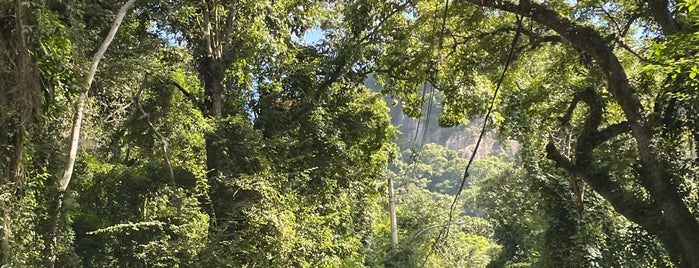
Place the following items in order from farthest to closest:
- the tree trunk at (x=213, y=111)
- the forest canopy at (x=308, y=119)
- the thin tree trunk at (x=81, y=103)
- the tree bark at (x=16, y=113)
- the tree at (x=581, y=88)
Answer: the tree trunk at (x=213, y=111) → the tree at (x=581, y=88) → the forest canopy at (x=308, y=119) → the thin tree trunk at (x=81, y=103) → the tree bark at (x=16, y=113)

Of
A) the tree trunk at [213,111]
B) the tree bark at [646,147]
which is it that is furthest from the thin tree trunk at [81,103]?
the tree bark at [646,147]

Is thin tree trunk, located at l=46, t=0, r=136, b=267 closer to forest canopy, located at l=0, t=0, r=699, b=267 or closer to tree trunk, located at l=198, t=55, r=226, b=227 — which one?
forest canopy, located at l=0, t=0, r=699, b=267

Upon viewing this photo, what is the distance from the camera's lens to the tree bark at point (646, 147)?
5.59 m

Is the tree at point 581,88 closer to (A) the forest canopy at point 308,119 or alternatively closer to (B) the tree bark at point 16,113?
(A) the forest canopy at point 308,119

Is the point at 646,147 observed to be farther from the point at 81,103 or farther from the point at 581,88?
the point at 81,103

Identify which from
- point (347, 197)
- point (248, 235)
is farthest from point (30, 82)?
point (347, 197)

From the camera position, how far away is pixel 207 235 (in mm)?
7582

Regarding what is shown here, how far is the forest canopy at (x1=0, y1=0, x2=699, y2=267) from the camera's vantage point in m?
4.99

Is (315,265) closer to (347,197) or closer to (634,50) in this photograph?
(347,197)

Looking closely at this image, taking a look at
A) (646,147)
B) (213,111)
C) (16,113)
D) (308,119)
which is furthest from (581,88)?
(16,113)

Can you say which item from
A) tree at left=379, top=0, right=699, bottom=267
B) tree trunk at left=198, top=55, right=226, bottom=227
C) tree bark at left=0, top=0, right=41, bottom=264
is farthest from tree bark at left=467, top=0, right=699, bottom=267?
tree trunk at left=198, top=55, right=226, bottom=227

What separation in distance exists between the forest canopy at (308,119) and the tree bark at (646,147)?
0.06 ft

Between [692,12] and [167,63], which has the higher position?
[167,63]

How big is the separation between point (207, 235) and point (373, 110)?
4.24m
